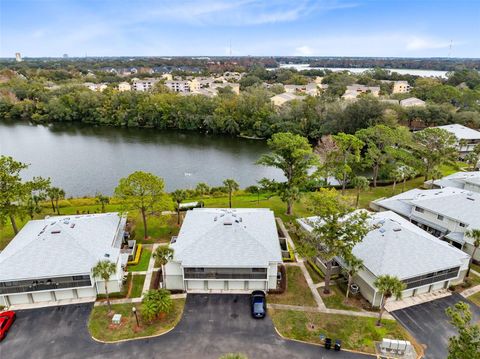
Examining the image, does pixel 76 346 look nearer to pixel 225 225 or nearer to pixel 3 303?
pixel 3 303

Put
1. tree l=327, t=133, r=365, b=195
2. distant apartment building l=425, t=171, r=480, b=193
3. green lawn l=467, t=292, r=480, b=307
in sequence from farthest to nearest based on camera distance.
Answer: tree l=327, t=133, r=365, b=195 < distant apartment building l=425, t=171, r=480, b=193 < green lawn l=467, t=292, r=480, b=307

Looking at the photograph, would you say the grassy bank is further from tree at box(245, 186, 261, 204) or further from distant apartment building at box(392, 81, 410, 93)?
distant apartment building at box(392, 81, 410, 93)

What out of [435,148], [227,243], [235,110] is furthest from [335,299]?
[235,110]

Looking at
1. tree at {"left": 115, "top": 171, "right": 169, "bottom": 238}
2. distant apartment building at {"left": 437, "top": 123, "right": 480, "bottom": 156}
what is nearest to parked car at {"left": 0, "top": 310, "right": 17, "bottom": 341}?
tree at {"left": 115, "top": 171, "right": 169, "bottom": 238}

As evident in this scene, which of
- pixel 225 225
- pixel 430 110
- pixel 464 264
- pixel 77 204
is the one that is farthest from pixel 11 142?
pixel 430 110

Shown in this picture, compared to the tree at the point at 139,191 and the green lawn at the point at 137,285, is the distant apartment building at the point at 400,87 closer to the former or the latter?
the tree at the point at 139,191

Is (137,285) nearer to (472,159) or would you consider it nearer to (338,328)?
(338,328)
